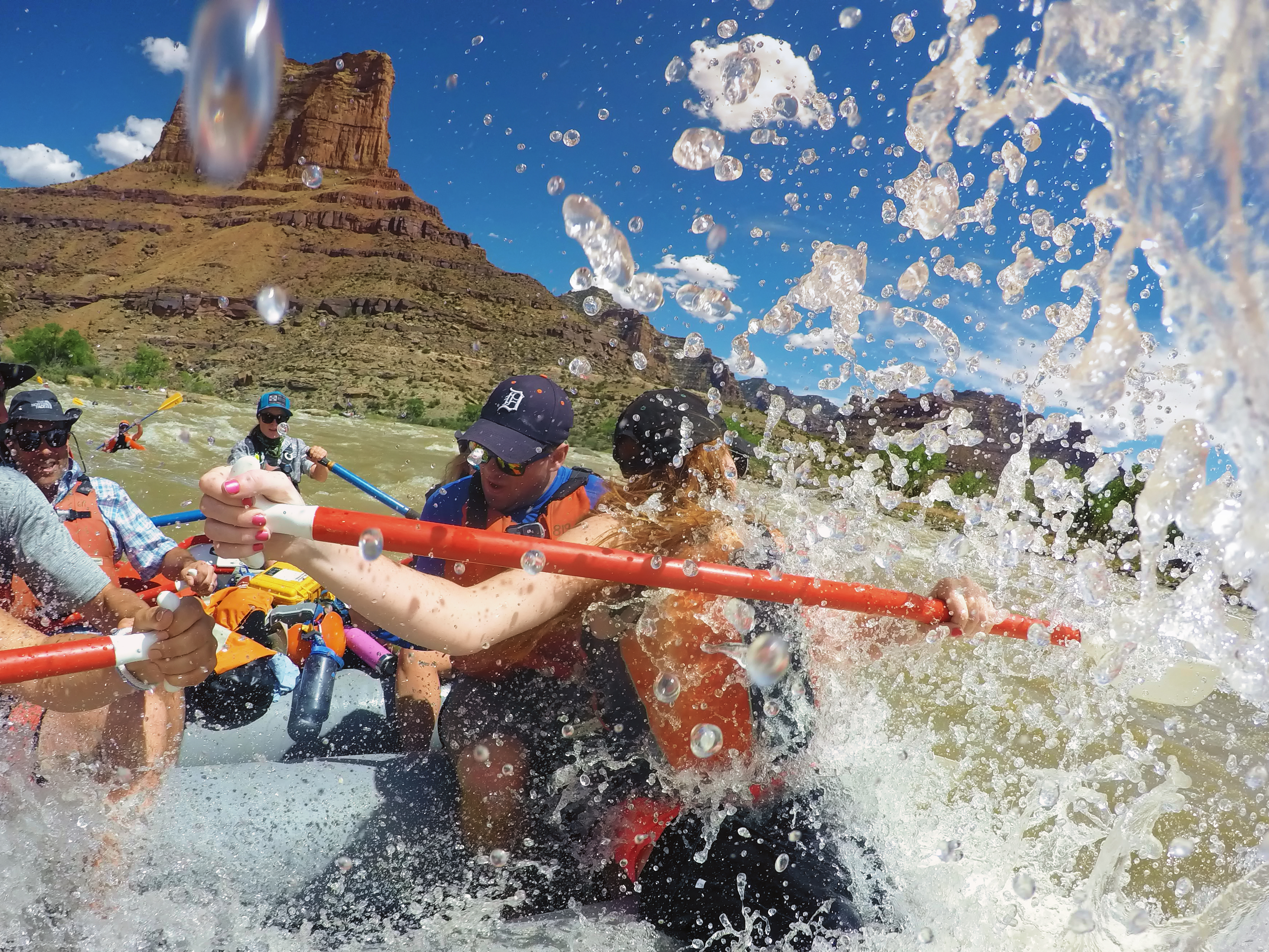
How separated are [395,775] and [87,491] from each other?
1.79 m

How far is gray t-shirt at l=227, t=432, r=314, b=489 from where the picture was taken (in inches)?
215

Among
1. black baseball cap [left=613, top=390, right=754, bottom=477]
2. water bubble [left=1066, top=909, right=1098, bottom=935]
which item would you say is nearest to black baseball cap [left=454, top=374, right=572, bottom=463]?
black baseball cap [left=613, top=390, right=754, bottom=477]

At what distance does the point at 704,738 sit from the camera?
1.82 m

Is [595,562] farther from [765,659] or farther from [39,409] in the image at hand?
[39,409]

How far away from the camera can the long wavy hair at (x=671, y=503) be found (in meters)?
1.84

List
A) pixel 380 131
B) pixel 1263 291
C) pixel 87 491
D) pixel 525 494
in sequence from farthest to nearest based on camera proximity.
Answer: pixel 380 131 → pixel 87 491 → pixel 525 494 → pixel 1263 291

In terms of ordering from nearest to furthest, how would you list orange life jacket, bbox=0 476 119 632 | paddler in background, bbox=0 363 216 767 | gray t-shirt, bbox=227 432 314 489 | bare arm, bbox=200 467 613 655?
bare arm, bbox=200 467 613 655 < paddler in background, bbox=0 363 216 767 < orange life jacket, bbox=0 476 119 632 < gray t-shirt, bbox=227 432 314 489

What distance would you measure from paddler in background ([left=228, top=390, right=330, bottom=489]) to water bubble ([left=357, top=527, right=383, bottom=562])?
4.13 metres

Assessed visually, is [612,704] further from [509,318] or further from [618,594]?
[509,318]

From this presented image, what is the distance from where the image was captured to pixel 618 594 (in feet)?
6.21

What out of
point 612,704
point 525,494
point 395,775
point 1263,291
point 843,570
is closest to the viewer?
point 1263,291

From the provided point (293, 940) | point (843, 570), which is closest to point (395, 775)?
point (293, 940)

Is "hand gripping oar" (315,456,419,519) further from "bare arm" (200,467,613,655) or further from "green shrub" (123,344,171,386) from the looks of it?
"green shrub" (123,344,171,386)

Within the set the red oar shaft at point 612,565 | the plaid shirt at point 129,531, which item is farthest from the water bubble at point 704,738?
the plaid shirt at point 129,531
